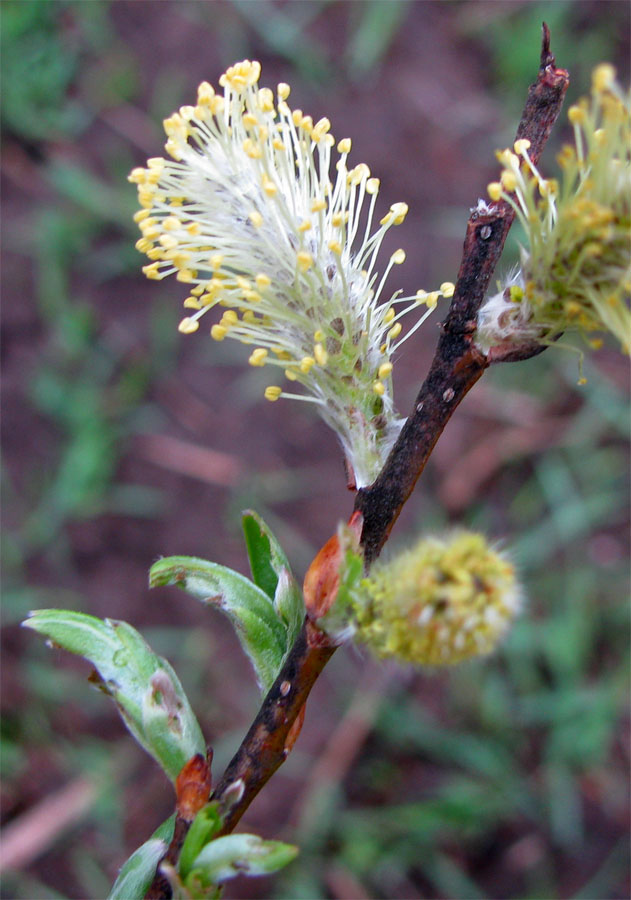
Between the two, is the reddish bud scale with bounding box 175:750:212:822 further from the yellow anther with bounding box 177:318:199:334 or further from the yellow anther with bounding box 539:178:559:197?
the yellow anther with bounding box 539:178:559:197

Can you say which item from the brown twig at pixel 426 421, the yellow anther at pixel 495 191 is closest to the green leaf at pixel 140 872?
the brown twig at pixel 426 421

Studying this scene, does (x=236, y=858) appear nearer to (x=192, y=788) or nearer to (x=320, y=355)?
(x=192, y=788)

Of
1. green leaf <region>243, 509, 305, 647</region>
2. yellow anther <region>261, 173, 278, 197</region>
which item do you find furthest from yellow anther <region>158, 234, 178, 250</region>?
green leaf <region>243, 509, 305, 647</region>

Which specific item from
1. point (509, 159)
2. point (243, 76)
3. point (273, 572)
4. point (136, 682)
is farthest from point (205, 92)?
point (136, 682)

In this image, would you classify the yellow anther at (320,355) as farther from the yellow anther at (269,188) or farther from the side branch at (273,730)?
the side branch at (273,730)

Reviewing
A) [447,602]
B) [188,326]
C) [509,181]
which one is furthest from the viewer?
[188,326]
